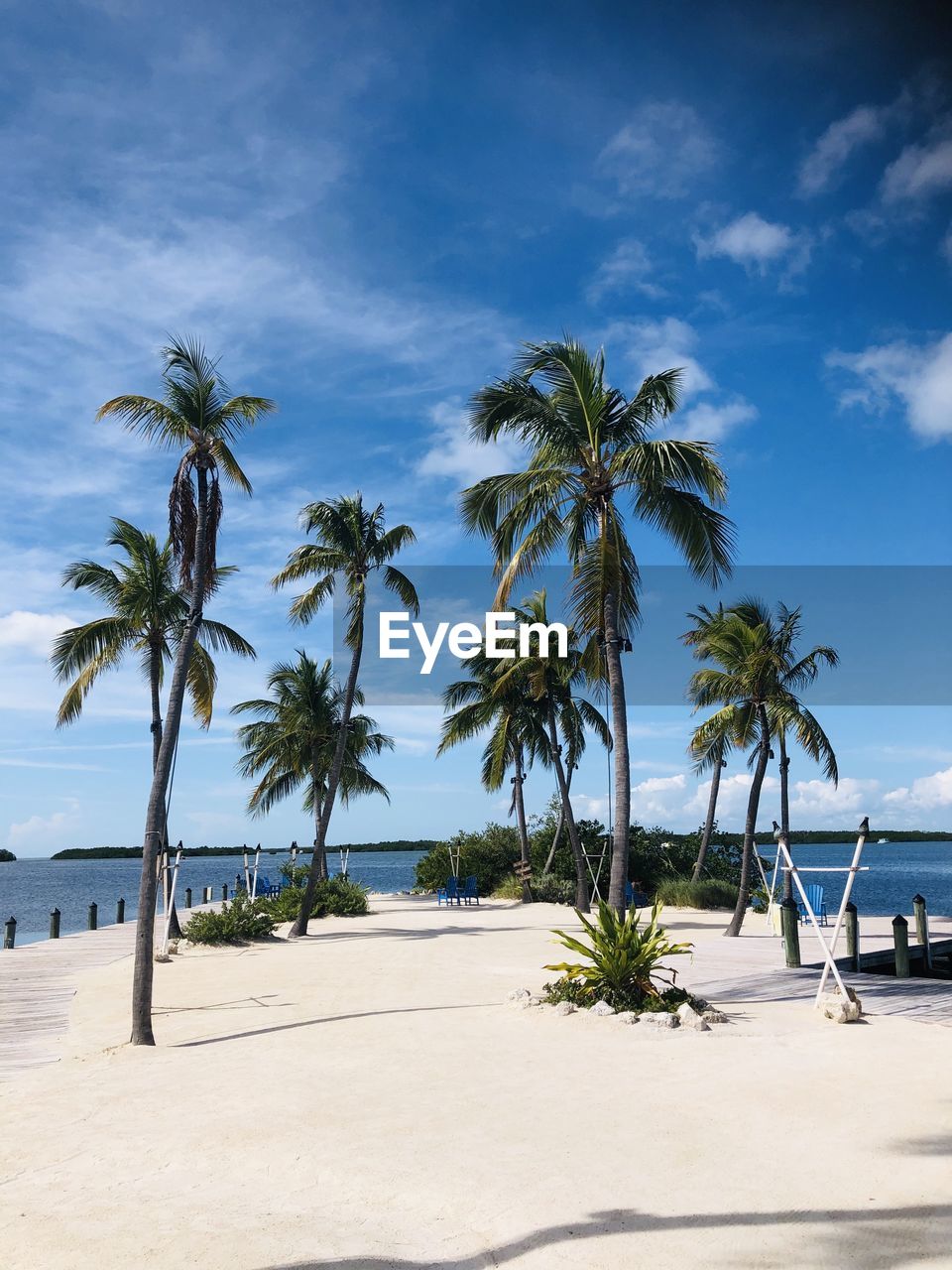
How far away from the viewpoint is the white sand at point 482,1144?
4.81 m

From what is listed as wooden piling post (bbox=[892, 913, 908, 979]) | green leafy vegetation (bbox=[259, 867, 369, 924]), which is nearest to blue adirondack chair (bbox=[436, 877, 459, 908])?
green leafy vegetation (bbox=[259, 867, 369, 924])

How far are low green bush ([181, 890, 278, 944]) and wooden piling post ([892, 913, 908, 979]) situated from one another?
40.4ft

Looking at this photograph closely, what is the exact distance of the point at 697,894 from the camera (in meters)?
28.4

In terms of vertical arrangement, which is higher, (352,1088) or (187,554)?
(187,554)

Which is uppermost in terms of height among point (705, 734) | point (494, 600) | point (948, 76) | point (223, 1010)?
point (948, 76)

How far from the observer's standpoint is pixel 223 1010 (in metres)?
12.2

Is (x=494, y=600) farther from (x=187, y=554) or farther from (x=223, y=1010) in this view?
(x=223, y=1010)

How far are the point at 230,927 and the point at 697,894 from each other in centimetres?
1460

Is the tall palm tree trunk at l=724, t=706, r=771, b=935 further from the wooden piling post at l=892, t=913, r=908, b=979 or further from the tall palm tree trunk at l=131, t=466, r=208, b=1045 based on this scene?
the tall palm tree trunk at l=131, t=466, r=208, b=1045

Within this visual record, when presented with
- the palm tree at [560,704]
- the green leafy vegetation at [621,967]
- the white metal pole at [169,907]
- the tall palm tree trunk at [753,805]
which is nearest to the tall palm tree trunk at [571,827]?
the palm tree at [560,704]

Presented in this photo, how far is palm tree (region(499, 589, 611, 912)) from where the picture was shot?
2667cm

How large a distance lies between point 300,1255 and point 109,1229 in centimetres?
112


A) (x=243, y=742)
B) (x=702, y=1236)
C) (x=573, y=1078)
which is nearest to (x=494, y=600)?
(x=573, y=1078)

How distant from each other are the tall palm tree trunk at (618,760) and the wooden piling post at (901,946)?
4116 millimetres
